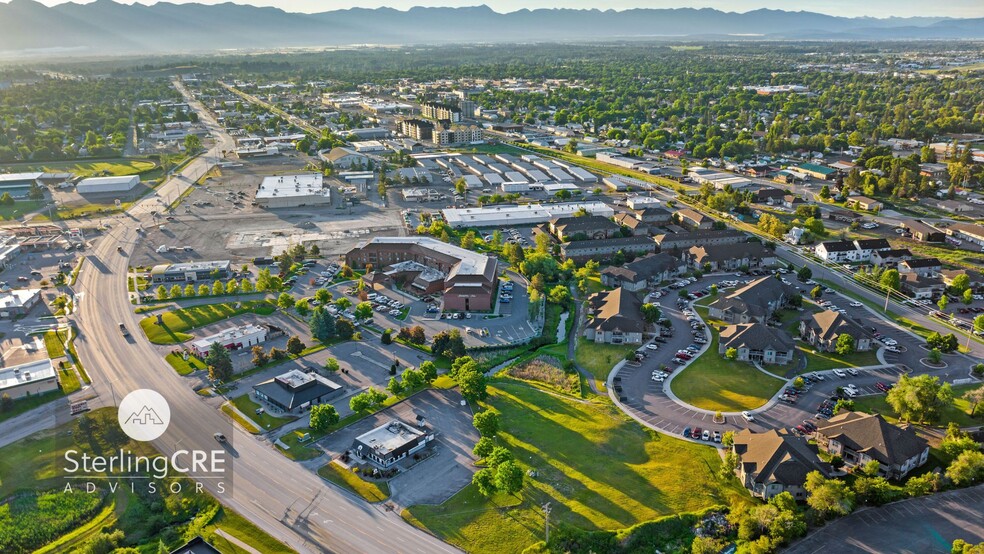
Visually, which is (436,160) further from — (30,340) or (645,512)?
(645,512)

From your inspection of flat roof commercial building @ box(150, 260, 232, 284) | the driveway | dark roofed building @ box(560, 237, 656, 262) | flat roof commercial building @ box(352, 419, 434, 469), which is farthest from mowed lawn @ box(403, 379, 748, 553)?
flat roof commercial building @ box(150, 260, 232, 284)

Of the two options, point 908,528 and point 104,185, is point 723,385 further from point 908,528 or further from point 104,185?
point 104,185

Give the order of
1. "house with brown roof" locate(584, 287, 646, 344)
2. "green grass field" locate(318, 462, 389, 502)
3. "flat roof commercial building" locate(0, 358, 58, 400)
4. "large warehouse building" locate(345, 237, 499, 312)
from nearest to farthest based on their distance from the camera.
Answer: "green grass field" locate(318, 462, 389, 502)
"flat roof commercial building" locate(0, 358, 58, 400)
"house with brown roof" locate(584, 287, 646, 344)
"large warehouse building" locate(345, 237, 499, 312)

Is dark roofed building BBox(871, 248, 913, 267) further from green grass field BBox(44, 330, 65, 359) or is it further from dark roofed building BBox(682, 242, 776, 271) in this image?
green grass field BBox(44, 330, 65, 359)

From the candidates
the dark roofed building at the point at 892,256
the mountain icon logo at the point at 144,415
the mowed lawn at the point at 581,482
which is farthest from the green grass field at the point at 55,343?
the dark roofed building at the point at 892,256

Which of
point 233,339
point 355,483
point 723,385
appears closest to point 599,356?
point 723,385
